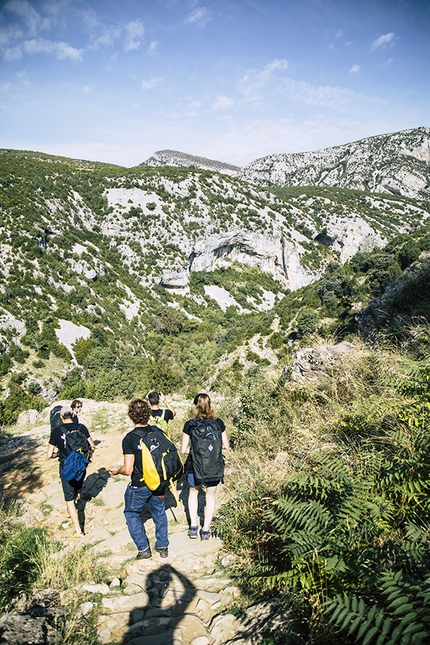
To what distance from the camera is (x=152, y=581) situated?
108 inches

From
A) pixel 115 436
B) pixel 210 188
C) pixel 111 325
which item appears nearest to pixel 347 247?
pixel 210 188

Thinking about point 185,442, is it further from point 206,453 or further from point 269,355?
point 269,355

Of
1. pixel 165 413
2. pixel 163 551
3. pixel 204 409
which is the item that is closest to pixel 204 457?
pixel 204 409

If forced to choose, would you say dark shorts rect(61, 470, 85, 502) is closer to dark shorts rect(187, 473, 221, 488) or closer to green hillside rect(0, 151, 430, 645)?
green hillside rect(0, 151, 430, 645)

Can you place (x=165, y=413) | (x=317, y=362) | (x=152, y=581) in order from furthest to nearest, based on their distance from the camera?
(x=317, y=362)
(x=165, y=413)
(x=152, y=581)

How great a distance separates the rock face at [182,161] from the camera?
130000 mm

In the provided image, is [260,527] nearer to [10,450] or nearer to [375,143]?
[10,450]

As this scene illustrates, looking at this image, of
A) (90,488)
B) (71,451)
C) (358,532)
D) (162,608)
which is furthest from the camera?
(90,488)

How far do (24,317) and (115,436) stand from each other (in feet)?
90.3

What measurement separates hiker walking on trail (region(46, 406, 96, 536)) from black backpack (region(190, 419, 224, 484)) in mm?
1625

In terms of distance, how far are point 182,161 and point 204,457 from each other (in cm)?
14607

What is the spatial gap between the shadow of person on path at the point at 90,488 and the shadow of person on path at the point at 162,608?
6.55 feet

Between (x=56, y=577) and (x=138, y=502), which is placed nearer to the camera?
(x=56, y=577)

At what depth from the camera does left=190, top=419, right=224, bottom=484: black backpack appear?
3.29 meters
